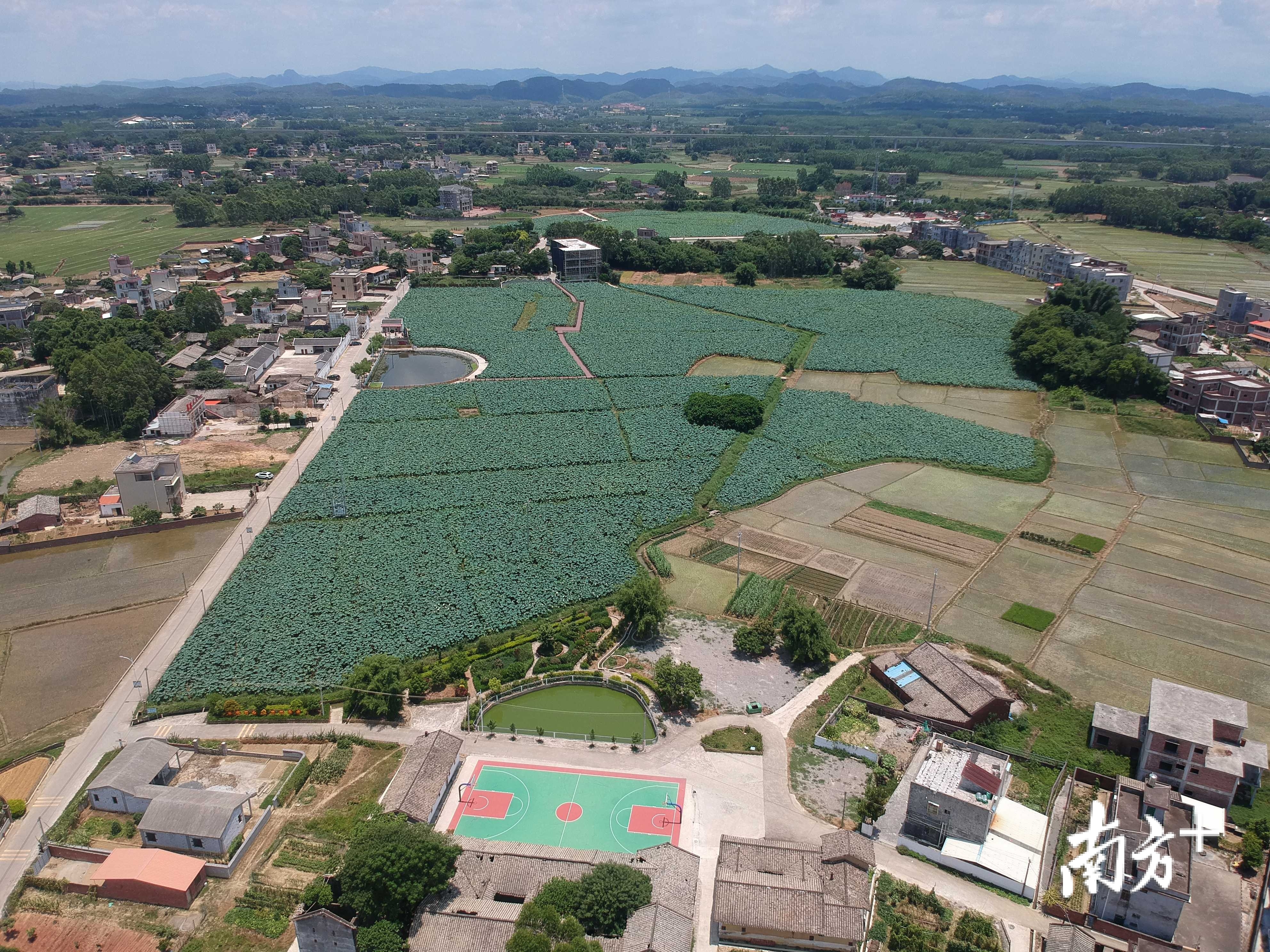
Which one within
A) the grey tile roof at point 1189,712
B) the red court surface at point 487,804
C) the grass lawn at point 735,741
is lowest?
the grass lawn at point 735,741

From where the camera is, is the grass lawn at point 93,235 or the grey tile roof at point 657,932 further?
the grass lawn at point 93,235

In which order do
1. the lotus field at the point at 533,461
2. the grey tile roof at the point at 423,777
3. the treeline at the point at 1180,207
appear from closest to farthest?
1. the grey tile roof at the point at 423,777
2. the lotus field at the point at 533,461
3. the treeline at the point at 1180,207

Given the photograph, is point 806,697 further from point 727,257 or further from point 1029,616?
point 727,257

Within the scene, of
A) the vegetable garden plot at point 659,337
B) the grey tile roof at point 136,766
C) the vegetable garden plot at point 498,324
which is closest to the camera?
the grey tile roof at point 136,766

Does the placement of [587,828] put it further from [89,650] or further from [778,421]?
[778,421]

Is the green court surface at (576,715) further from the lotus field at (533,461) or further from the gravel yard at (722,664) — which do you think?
the lotus field at (533,461)

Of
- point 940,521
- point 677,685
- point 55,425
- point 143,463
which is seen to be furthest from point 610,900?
point 55,425

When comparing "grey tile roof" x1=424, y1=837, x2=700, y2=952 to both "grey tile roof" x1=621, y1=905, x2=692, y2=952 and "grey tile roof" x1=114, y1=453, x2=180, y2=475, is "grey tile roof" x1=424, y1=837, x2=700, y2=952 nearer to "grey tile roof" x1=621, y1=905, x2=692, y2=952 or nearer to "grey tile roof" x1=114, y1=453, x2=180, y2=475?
"grey tile roof" x1=621, y1=905, x2=692, y2=952

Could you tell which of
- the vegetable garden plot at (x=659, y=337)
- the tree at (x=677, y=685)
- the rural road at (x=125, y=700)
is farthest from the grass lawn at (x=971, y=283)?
the rural road at (x=125, y=700)

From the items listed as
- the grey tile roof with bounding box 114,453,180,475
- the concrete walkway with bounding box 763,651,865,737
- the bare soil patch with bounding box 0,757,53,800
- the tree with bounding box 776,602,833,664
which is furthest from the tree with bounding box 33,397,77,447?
the concrete walkway with bounding box 763,651,865,737

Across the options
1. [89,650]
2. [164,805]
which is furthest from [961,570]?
[89,650]
